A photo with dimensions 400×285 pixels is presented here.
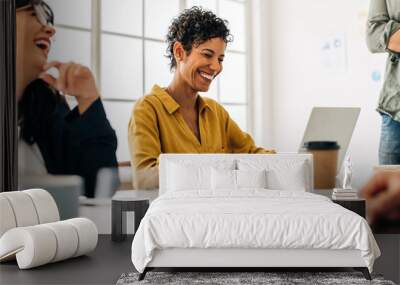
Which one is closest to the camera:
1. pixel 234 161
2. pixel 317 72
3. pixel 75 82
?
pixel 234 161

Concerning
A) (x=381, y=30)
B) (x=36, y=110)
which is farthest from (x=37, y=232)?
(x=381, y=30)

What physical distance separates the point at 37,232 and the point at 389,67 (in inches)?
141

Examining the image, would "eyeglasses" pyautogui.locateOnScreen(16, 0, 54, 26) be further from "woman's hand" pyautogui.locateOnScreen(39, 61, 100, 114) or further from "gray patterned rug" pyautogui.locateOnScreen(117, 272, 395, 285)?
"gray patterned rug" pyautogui.locateOnScreen(117, 272, 395, 285)

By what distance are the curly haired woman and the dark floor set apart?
44.6 inches

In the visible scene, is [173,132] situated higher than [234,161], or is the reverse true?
[173,132]

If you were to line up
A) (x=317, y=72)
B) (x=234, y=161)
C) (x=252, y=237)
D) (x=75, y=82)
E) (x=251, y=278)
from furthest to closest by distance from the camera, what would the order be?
1. (x=75, y=82)
2. (x=317, y=72)
3. (x=234, y=161)
4. (x=251, y=278)
5. (x=252, y=237)

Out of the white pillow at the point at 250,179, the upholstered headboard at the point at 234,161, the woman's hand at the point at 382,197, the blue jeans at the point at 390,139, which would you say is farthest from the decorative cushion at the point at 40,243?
the blue jeans at the point at 390,139

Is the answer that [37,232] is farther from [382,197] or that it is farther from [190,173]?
[382,197]

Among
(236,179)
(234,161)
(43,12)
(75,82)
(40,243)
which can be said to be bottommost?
(40,243)

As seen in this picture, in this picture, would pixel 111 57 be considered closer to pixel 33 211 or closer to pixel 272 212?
pixel 33 211

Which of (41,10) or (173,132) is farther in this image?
(41,10)

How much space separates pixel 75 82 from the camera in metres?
6.18

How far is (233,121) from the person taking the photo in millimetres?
6090

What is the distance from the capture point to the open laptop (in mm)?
5852
